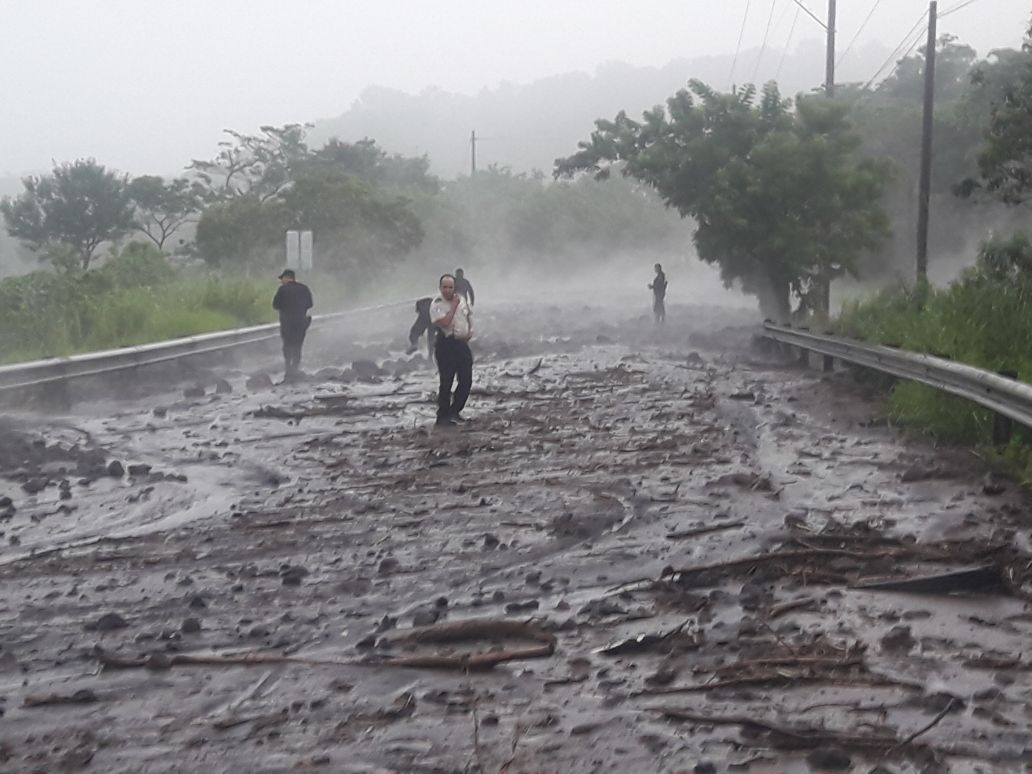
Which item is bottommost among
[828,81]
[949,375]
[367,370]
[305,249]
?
[367,370]

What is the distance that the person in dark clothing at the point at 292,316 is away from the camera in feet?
71.3

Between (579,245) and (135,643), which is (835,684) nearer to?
(135,643)

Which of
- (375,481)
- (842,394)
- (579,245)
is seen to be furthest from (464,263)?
(375,481)

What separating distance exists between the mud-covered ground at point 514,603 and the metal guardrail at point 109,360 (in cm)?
273

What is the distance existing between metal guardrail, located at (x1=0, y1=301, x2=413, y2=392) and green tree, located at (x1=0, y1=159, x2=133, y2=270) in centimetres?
5630

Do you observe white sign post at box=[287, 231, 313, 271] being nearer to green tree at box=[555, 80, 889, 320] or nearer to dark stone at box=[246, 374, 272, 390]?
green tree at box=[555, 80, 889, 320]

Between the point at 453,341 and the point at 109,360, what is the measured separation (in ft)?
18.2

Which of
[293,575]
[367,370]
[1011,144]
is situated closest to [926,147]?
[1011,144]

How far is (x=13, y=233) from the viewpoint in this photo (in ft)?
256

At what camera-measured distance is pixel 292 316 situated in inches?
865

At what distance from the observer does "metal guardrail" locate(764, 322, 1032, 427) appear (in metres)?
10.1

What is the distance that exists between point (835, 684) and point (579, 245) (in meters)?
118

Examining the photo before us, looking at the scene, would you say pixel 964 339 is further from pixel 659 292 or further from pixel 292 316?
pixel 659 292

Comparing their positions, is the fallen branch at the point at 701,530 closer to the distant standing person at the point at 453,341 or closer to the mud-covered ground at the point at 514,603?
the mud-covered ground at the point at 514,603
